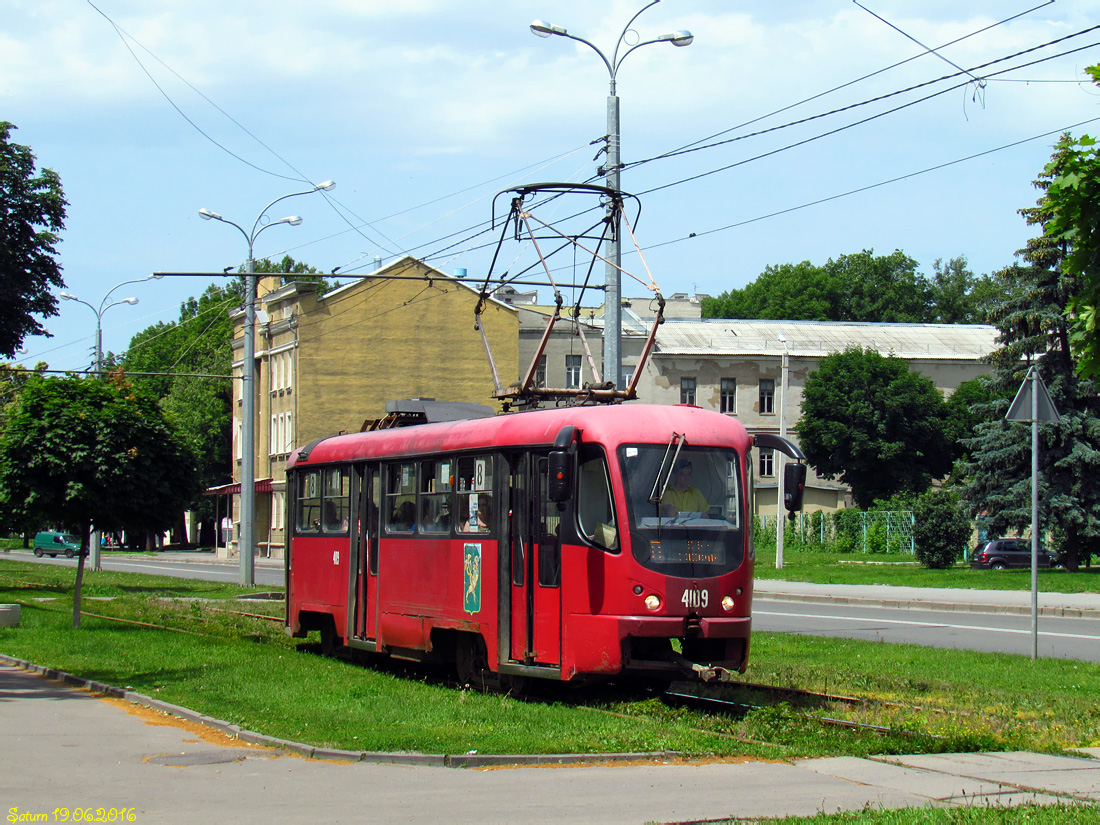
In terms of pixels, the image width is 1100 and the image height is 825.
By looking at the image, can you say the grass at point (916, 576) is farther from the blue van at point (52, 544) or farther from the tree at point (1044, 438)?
the blue van at point (52, 544)

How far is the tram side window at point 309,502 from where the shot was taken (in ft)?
56.9

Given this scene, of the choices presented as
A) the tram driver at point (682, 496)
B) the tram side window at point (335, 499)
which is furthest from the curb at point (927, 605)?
the tram driver at point (682, 496)

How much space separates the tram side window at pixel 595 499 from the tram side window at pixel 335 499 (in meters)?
5.20

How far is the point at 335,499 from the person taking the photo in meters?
16.7

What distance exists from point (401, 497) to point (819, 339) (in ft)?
200

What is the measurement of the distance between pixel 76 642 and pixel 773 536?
39.0 metres

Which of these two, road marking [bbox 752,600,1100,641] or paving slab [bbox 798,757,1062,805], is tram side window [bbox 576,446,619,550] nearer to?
paving slab [bbox 798,757,1062,805]

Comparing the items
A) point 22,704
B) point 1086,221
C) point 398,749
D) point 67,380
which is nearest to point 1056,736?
point 1086,221

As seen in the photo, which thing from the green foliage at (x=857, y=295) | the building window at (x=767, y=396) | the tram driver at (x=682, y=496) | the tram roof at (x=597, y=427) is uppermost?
the green foliage at (x=857, y=295)

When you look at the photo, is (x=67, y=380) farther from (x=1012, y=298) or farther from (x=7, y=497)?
(x=1012, y=298)

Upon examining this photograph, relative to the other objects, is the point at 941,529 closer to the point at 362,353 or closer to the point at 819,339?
the point at 362,353

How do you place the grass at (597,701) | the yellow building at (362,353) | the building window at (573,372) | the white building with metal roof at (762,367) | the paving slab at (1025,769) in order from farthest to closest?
the building window at (573,372), the white building with metal roof at (762,367), the yellow building at (362,353), the grass at (597,701), the paving slab at (1025,769)

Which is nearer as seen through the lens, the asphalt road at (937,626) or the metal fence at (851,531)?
the asphalt road at (937,626)

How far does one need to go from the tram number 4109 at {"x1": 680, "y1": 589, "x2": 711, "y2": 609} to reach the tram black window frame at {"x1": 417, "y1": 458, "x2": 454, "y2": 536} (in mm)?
3116
